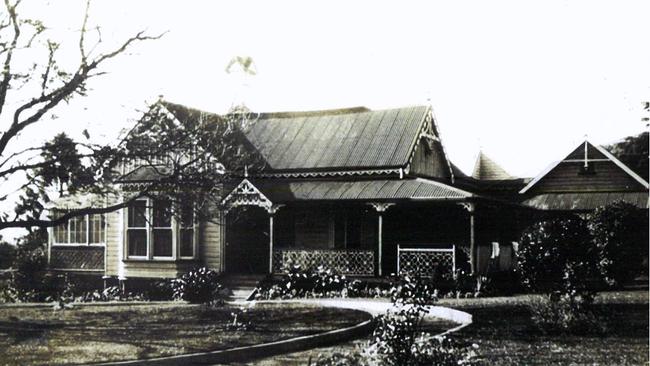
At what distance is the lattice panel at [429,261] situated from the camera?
14.3m

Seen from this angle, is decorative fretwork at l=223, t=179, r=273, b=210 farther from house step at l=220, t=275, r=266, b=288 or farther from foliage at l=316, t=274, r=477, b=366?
foliage at l=316, t=274, r=477, b=366

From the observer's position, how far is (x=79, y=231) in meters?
14.9

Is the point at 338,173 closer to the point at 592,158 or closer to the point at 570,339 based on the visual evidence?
the point at 570,339

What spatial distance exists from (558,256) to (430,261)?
4.45 meters

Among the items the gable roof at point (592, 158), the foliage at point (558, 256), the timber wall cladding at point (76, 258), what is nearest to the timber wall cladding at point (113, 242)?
the timber wall cladding at point (76, 258)

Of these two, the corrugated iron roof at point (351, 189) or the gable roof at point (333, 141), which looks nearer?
the corrugated iron roof at point (351, 189)

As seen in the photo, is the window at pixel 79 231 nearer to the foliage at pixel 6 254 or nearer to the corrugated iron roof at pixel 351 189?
the foliage at pixel 6 254

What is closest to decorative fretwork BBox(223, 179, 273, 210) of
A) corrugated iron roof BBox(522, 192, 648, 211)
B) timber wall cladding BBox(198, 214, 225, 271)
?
timber wall cladding BBox(198, 214, 225, 271)

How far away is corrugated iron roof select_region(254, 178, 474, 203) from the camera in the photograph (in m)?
16.4

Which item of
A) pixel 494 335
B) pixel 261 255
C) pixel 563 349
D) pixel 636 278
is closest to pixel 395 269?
pixel 261 255

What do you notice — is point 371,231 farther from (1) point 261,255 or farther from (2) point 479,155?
(2) point 479,155

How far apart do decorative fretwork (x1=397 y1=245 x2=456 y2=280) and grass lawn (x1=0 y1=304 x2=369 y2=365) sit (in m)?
1.74

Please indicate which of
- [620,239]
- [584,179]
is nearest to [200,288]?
[584,179]

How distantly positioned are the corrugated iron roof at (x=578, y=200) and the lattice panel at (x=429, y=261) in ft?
12.3
